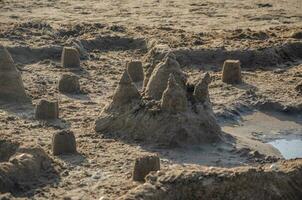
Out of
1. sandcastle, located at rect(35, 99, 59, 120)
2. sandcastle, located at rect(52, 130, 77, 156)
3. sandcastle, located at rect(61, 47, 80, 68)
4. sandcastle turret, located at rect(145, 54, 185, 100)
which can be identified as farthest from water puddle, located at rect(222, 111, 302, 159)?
sandcastle, located at rect(61, 47, 80, 68)

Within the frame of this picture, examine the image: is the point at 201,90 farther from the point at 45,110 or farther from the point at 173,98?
the point at 45,110

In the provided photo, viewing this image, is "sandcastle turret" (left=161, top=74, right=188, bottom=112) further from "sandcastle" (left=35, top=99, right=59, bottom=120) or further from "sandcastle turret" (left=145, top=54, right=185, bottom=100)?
"sandcastle" (left=35, top=99, right=59, bottom=120)

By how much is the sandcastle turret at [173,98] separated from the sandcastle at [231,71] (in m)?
3.46

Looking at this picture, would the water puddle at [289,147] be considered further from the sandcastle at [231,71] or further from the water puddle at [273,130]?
the sandcastle at [231,71]

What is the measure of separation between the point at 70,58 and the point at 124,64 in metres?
1.04

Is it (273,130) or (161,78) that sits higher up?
(161,78)

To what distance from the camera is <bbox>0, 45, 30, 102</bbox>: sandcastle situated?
11375 mm

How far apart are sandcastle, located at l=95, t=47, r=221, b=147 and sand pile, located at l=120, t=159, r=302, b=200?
7.45ft

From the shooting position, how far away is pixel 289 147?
10828 mm

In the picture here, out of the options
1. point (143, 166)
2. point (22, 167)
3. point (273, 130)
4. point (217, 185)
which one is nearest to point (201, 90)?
point (273, 130)

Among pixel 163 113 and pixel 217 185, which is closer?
pixel 217 185

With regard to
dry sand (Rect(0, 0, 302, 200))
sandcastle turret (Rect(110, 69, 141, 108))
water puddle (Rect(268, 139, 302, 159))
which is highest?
sandcastle turret (Rect(110, 69, 141, 108))

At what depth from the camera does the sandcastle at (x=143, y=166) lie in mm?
8242

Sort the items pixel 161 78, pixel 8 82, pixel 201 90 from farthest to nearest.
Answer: pixel 8 82 → pixel 161 78 → pixel 201 90
